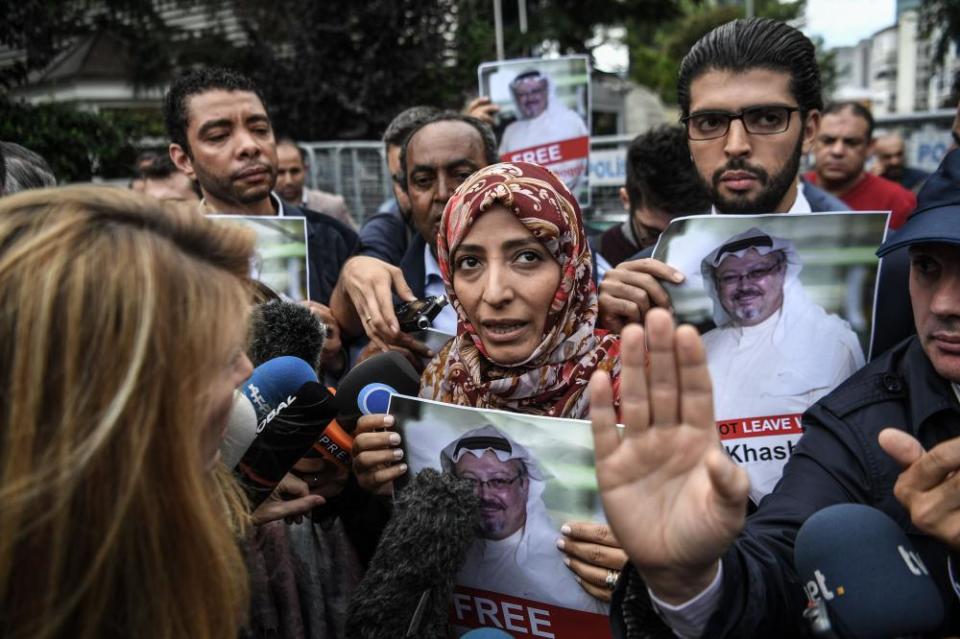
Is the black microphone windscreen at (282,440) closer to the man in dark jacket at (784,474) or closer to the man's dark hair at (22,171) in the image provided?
the man in dark jacket at (784,474)

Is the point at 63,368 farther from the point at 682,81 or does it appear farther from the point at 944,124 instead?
the point at 944,124

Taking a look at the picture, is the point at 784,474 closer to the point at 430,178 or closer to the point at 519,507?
the point at 519,507

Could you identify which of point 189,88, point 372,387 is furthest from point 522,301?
point 189,88

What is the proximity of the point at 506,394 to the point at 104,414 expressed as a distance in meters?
1.05

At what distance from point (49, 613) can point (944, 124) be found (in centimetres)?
855

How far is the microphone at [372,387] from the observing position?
196 cm

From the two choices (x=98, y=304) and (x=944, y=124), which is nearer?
(x=98, y=304)

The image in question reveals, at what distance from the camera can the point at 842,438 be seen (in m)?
1.66

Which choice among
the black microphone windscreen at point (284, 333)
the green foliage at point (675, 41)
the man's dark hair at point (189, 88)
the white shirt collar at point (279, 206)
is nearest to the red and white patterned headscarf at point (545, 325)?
the black microphone windscreen at point (284, 333)

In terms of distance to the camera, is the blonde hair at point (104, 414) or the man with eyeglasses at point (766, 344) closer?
the blonde hair at point (104, 414)

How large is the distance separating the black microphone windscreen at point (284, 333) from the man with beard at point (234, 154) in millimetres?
1276

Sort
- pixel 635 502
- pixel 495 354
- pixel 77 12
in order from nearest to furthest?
pixel 635 502, pixel 495 354, pixel 77 12

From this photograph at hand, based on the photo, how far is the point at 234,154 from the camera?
3434 mm

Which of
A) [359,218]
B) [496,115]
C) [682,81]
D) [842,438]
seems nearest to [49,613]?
[842,438]
